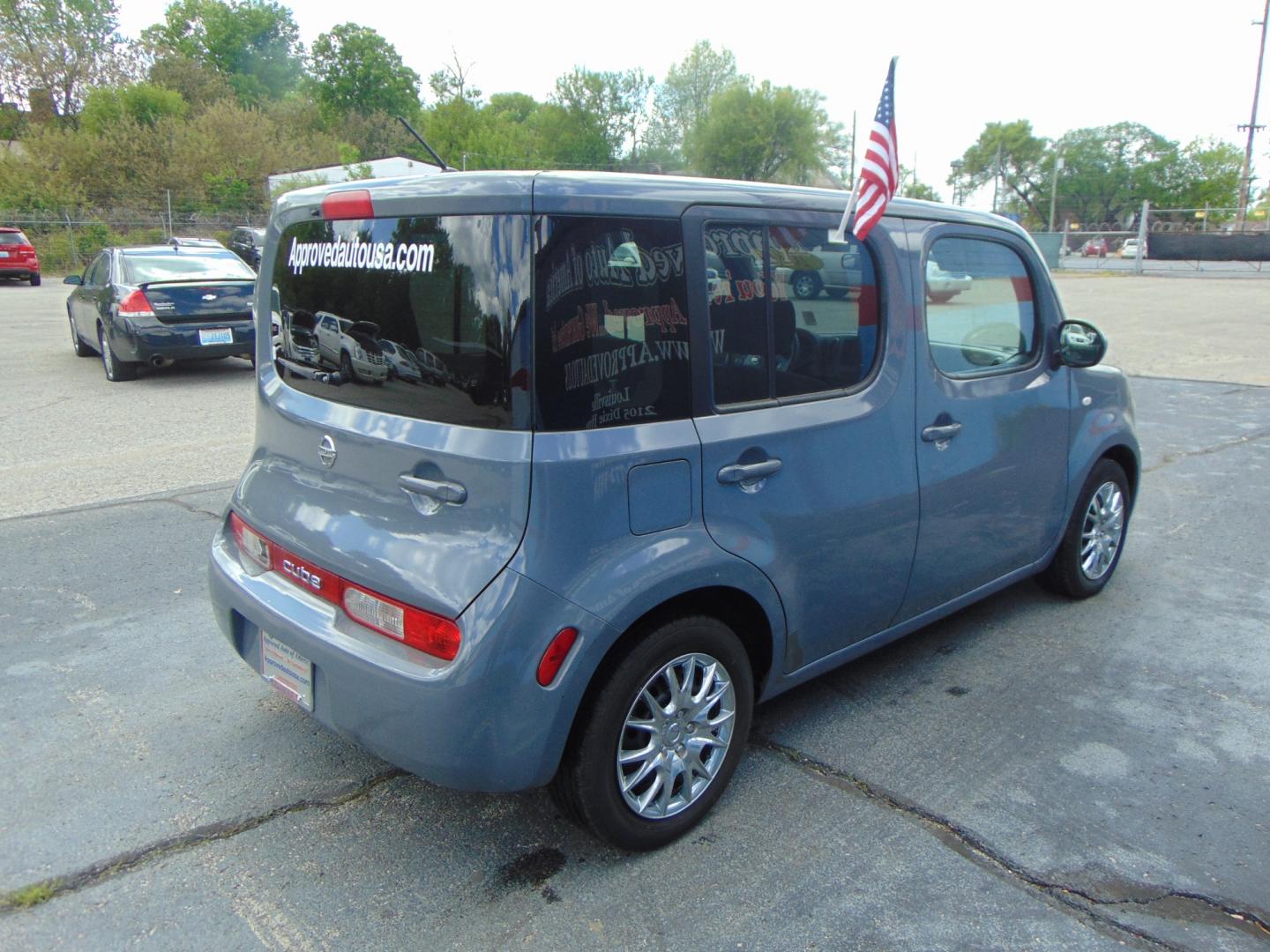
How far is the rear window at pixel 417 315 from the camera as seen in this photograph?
2.37 m

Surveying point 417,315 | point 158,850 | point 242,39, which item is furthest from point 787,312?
point 242,39

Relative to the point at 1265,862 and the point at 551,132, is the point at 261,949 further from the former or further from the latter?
the point at 551,132

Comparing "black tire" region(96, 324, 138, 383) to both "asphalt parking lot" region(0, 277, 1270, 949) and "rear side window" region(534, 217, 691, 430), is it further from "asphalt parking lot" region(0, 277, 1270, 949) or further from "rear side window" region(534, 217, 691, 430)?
"rear side window" region(534, 217, 691, 430)

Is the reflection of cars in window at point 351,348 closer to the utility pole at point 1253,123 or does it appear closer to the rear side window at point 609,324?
the rear side window at point 609,324

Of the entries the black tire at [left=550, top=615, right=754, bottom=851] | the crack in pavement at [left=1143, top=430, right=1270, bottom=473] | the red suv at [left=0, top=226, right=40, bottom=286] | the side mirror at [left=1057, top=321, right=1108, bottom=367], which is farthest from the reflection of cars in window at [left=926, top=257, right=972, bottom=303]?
the red suv at [left=0, top=226, right=40, bottom=286]

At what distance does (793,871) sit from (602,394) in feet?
4.64

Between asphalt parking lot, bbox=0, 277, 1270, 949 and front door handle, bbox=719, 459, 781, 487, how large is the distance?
1.02 m

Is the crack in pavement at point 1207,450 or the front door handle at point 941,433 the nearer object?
the front door handle at point 941,433

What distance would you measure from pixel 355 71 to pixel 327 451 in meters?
87.8

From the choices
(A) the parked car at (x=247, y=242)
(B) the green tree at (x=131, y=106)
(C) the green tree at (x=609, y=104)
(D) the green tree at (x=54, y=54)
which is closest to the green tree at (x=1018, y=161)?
(C) the green tree at (x=609, y=104)

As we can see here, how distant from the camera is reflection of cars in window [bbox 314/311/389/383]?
2.68m

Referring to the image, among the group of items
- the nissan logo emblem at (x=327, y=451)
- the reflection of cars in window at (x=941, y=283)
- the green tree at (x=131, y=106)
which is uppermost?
the green tree at (x=131, y=106)

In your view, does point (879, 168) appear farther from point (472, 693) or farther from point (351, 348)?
point (472, 693)

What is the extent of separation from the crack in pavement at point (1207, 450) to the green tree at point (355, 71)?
3184 inches
